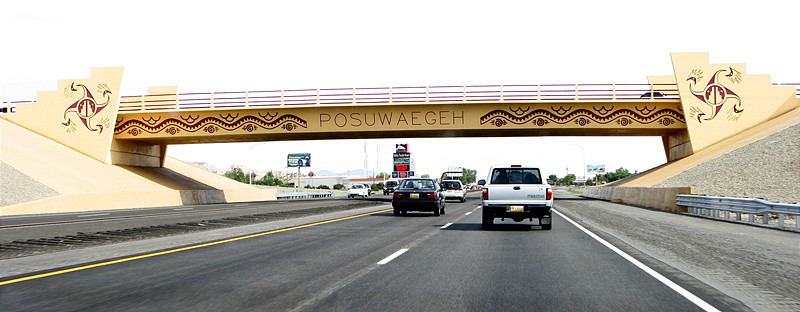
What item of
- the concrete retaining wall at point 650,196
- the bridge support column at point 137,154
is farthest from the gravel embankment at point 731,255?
the bridge support column at point 137,154

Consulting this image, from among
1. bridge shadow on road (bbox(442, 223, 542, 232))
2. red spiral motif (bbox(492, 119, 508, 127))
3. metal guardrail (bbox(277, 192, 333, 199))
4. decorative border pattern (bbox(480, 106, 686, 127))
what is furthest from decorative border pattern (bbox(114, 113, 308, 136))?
metal guardrail (bbox(277, 192, 333, 199))

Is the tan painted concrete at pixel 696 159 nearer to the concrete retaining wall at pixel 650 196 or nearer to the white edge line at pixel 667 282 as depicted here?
the concrete retaining wall at pixel 650 196

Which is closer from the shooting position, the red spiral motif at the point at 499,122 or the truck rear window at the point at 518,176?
the truck rear window at the point at 518,176

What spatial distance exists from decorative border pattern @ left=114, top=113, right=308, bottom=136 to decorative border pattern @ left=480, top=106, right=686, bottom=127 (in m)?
13.3

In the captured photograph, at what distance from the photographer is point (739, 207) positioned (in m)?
20.4

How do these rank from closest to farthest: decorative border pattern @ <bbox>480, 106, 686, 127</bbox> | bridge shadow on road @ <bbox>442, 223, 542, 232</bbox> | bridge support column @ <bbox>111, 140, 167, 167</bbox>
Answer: bridge shadow on road @ <bbox>442, 223, 542, 232</bbox> → decorative border pattern @ <bbox>480, 106, 686, 127</bbox> → bridge support column @ <bbox>111, 140, 167, 167</bbox>

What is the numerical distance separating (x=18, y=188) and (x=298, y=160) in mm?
107384

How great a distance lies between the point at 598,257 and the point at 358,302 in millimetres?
5691

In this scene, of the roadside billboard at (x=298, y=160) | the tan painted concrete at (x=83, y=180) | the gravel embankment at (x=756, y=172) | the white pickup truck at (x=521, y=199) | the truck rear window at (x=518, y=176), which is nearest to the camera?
the white pickup truck at (x=521, y=199)

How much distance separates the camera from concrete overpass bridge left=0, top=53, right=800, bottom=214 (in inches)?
1560

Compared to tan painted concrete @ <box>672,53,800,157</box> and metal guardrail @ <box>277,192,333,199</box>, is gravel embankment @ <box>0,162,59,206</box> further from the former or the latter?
tan painted concrete @ <box>672,53,800,157</box>

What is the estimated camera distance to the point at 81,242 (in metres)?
12.9

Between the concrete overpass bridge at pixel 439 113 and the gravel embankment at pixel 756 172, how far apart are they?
15.9 ft

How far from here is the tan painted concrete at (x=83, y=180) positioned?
32.5m
